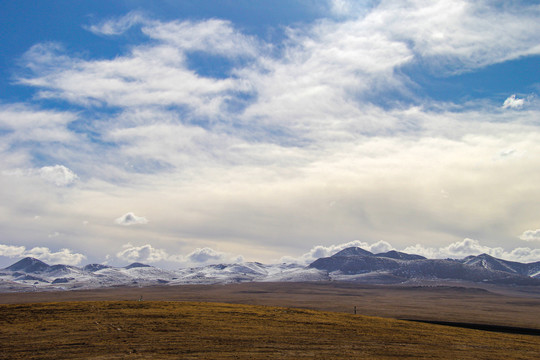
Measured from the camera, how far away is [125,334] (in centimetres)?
2869

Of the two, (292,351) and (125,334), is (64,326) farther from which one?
(292,351)

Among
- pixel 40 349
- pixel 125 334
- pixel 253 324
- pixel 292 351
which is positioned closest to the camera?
pixel 40 349

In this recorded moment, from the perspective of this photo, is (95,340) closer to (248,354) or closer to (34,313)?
(248,354)

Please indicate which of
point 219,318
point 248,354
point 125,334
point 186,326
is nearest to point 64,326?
point 125,334

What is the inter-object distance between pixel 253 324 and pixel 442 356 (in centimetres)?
1391

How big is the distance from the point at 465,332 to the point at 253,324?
20109mm

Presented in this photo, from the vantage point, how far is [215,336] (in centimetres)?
2900

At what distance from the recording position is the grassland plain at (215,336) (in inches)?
977

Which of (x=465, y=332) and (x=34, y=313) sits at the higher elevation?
(x=34, y=313)

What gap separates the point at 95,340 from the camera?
87.2 feet

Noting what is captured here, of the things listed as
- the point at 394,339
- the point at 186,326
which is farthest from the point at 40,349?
the point at 394,339

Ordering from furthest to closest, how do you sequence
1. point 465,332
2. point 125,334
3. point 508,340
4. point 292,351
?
point 465,332 → point 508,340 → point 125,334 → point 292,351

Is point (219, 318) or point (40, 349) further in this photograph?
point (219, 318)

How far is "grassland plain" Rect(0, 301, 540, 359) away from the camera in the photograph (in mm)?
24828
